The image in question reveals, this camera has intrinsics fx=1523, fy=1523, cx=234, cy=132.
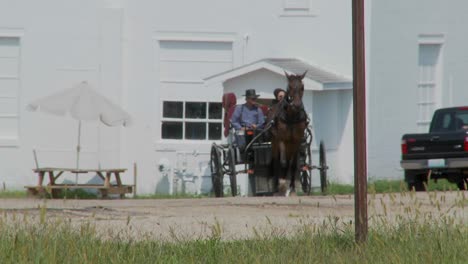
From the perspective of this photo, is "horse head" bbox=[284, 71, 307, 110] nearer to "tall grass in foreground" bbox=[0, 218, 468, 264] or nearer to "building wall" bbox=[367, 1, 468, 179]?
"building wall" bbox=[367, 1, 468, 179]

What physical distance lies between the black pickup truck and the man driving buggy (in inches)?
126

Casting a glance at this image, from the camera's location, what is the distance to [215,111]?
32.5m

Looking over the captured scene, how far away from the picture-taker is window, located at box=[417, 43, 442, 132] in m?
34.7

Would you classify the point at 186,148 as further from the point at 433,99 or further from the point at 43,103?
the point at 433,99

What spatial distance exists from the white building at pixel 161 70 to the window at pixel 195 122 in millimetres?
21

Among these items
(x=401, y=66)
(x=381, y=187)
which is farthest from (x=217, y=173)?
(x=401, y=66)

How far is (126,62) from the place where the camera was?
31.8 metres

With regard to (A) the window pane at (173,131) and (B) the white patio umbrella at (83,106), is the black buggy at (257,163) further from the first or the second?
(A) the window pane at (173,131)

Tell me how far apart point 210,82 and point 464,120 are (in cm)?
534

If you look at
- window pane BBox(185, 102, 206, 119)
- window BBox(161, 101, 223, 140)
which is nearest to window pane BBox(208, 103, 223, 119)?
window BBox(161, 101, 223, 140)

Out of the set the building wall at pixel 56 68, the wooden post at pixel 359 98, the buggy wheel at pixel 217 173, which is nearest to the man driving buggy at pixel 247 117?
the buggy wheel at pixel 217 173

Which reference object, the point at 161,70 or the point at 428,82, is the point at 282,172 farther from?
the point at 428,82

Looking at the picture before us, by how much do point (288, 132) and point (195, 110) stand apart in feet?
23.1

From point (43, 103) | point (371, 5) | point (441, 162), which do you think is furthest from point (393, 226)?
point (371, 5)
